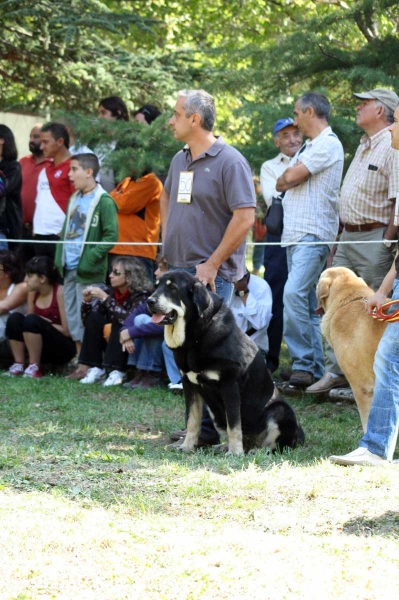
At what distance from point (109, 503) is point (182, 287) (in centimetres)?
171

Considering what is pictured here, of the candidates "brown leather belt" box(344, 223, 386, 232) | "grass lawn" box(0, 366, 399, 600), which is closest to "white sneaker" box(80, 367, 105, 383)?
"grass lawn" box(0, 366, 399, 600)

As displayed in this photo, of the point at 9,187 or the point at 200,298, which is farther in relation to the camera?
the point at 9,187

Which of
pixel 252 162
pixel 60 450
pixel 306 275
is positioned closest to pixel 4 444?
pixel 60 450

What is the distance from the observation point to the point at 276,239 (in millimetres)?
9117

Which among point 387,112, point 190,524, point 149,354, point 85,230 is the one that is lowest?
point 149,354

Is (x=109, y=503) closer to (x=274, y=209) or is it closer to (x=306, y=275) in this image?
(x=306, y=275)

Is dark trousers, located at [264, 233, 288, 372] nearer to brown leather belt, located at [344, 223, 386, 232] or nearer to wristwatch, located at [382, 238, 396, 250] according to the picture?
brown leather belt, located at [344, 223, 386, 232]

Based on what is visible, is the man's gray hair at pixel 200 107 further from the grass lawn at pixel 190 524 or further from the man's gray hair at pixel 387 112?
the grass lawn at pixel 190 524

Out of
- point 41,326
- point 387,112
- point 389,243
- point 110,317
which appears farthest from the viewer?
point 41,326

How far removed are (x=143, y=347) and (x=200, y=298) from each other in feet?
11.8

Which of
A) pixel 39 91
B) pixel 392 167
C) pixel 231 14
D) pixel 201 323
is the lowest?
pixel 201 323

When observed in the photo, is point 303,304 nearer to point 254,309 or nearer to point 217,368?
point 254,309

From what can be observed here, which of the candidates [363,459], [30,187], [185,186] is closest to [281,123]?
[185,186]

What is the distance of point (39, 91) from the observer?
A: 13812 millimetres
